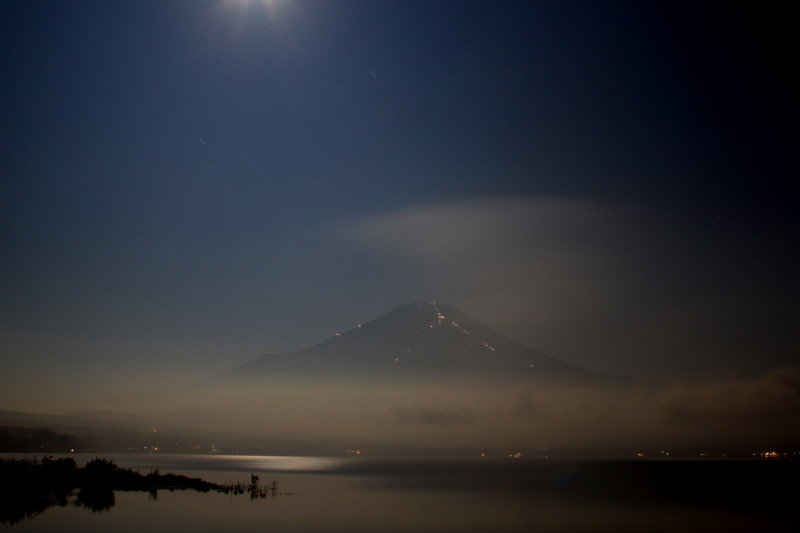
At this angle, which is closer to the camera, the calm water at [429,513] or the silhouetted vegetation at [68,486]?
the calm water at [429,513]

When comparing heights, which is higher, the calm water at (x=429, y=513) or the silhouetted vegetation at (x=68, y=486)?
the silhouetted vegetation at (x=68, y=486)

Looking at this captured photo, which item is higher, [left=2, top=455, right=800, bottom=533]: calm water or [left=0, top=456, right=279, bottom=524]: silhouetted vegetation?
[left=0, top=456, right=279, bottom=524]: silhouetted vegetation

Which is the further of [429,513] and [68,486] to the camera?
[429,513]

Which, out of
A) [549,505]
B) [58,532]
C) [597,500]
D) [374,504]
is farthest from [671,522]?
[58,532]

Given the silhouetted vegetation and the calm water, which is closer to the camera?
the calm water

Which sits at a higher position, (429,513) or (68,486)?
(68,486)

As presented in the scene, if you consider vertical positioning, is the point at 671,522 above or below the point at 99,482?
below

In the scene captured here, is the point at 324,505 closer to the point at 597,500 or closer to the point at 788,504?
the point at 597,500

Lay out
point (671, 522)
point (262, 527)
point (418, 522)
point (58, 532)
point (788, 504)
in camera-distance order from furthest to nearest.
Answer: point (788, 504) < point (671, 522) < point (418, 522) < point (262, 527) < point (58, 532)
